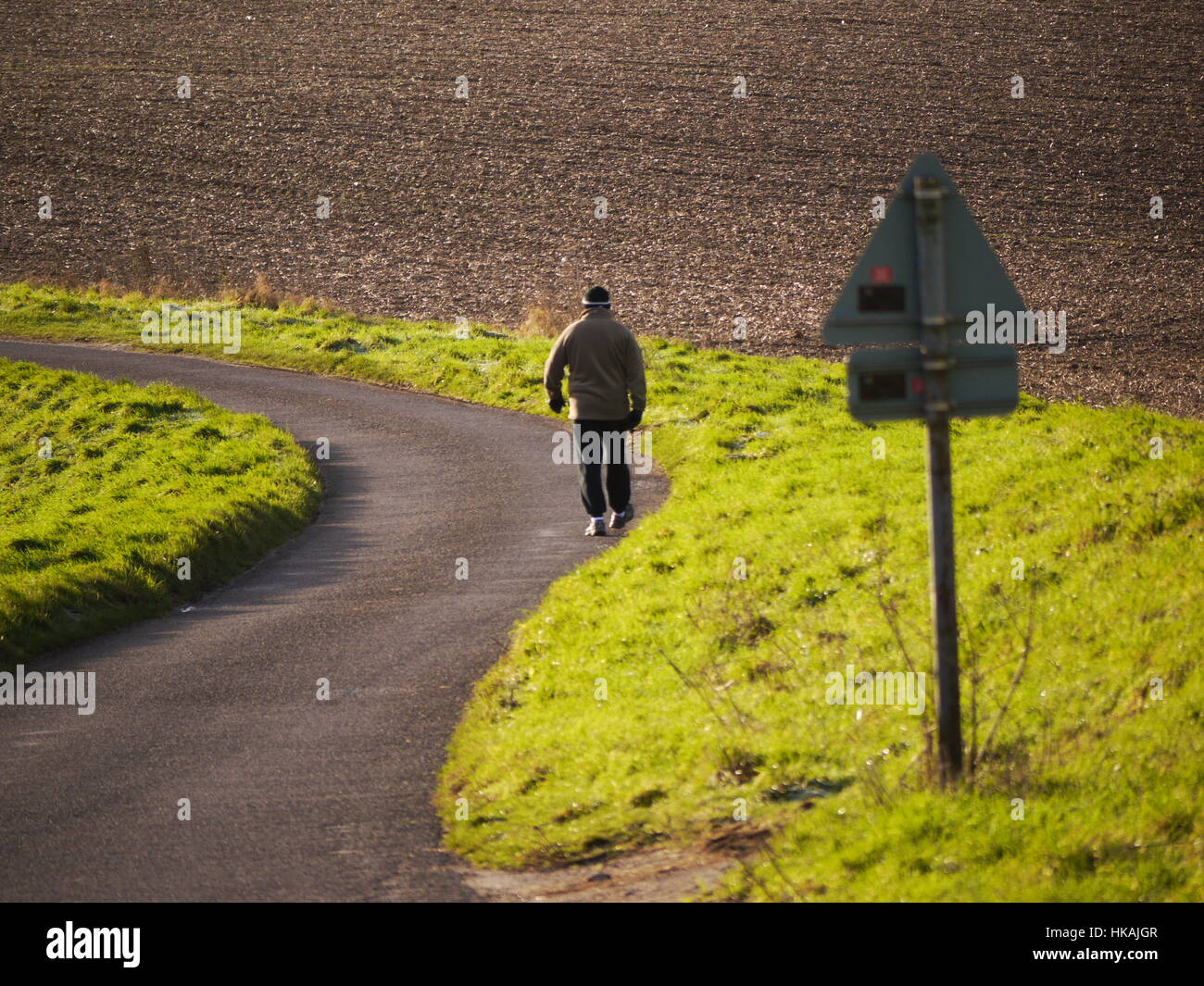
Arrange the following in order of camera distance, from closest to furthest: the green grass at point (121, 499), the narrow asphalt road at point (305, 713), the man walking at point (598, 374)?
the narrow asphalt road at point (305, 713), the man walking at point (598, 374), the green grass at point (121, 499)

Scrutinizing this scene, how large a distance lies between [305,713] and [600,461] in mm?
4363

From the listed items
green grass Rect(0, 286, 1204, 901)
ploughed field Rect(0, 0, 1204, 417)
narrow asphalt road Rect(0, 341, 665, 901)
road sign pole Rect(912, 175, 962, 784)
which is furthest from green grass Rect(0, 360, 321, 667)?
ploughed field Rect(0, 0, 1204, 417)

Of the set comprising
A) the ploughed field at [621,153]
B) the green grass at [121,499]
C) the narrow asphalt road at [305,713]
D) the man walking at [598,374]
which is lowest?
the narrow asphalt road at [305,713]

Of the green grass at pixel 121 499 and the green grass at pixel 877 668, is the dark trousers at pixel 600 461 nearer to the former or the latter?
the green grass at pixel 877 668

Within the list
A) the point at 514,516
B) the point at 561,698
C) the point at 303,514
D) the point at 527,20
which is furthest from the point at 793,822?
the point at 527,20

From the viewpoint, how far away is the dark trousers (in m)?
12.9

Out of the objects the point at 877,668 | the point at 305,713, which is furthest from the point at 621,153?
the point at 877,668

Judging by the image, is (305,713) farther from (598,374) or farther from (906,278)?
(906,278)

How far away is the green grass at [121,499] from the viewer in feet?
43.3

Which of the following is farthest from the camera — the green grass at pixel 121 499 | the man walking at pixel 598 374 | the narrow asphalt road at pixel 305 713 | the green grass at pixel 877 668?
the green grass at pixel 121 499

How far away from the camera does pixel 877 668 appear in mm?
8719

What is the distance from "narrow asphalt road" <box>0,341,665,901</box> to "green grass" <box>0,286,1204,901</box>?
19.2 inches

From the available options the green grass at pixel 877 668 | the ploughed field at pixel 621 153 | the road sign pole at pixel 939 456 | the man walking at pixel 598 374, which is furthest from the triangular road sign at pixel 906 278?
the ploughed field at pixel 621 153

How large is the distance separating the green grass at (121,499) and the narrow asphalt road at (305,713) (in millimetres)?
434
